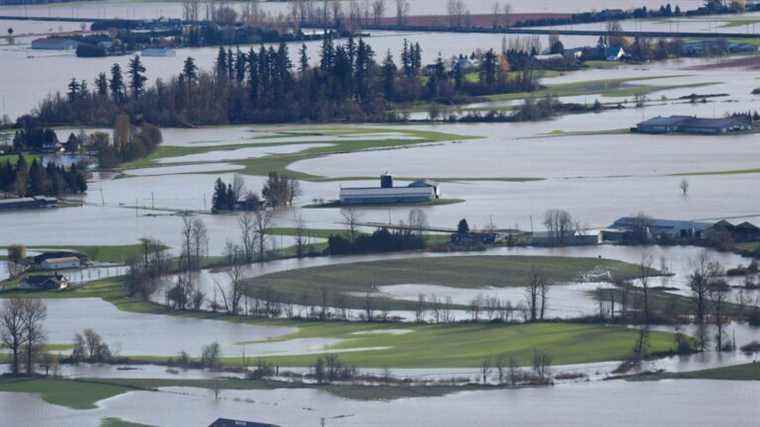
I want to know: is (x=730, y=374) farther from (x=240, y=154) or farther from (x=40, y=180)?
(x=240, y=154)

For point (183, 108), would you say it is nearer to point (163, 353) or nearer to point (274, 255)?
point (274, 255)

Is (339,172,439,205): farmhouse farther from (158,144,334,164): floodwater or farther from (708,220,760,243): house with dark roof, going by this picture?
(158,144,334,164): floodwater

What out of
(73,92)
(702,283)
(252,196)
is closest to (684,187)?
(252,196)

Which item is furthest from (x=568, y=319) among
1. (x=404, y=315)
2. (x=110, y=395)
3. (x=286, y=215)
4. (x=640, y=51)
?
(x=640, y=51)

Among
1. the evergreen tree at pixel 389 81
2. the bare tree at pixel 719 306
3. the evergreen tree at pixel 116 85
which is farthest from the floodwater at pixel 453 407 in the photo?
the evergreen tree at pixel 389 81

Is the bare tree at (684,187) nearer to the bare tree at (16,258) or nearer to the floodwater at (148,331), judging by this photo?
the bare tree at (16,258)
